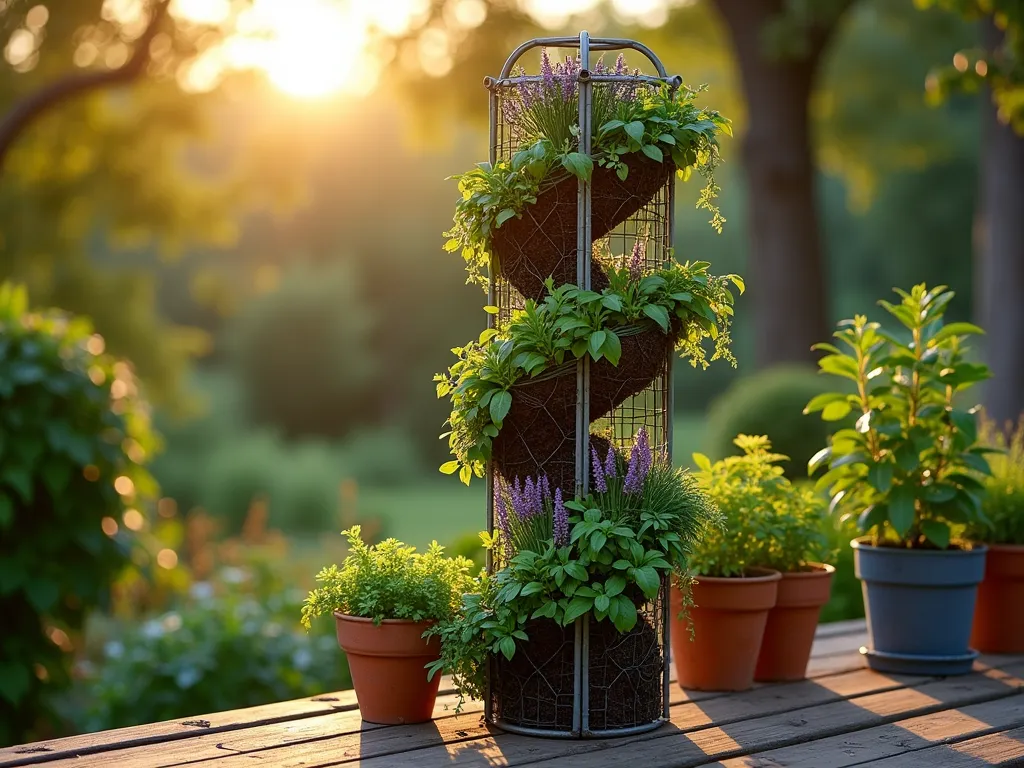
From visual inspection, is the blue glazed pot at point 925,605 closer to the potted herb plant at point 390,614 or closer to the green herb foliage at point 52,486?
the potted herb plant at point 390,614

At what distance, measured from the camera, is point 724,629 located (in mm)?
3551

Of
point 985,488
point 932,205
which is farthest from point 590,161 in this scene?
point 932,205

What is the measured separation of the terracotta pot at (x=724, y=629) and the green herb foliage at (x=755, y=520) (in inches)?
3.0

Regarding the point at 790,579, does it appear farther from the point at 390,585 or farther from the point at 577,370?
the point at 390,585

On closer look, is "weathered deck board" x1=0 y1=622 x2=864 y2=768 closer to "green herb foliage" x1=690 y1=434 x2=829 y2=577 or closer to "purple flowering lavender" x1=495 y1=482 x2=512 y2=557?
"green herb foliage" x1=690 y1=434 x2=829 y2=577

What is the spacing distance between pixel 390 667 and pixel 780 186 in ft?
25.6

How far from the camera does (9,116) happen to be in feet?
31.5

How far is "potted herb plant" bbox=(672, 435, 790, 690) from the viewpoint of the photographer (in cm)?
352

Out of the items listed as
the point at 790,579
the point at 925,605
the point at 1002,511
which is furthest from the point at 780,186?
the point at 790,579

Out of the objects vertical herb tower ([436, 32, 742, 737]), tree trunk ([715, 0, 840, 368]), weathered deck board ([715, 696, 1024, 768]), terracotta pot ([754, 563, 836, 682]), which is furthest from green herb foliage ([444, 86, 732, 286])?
tree trunk ([715, 0, 840, 368])

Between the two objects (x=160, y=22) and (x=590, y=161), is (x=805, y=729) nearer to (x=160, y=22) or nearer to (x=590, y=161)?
(x=590, y=161)

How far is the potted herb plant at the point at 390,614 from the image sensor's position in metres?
3.14

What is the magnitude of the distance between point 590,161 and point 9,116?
7929 mm

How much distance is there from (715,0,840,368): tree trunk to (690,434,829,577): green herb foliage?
6657 millimetres
